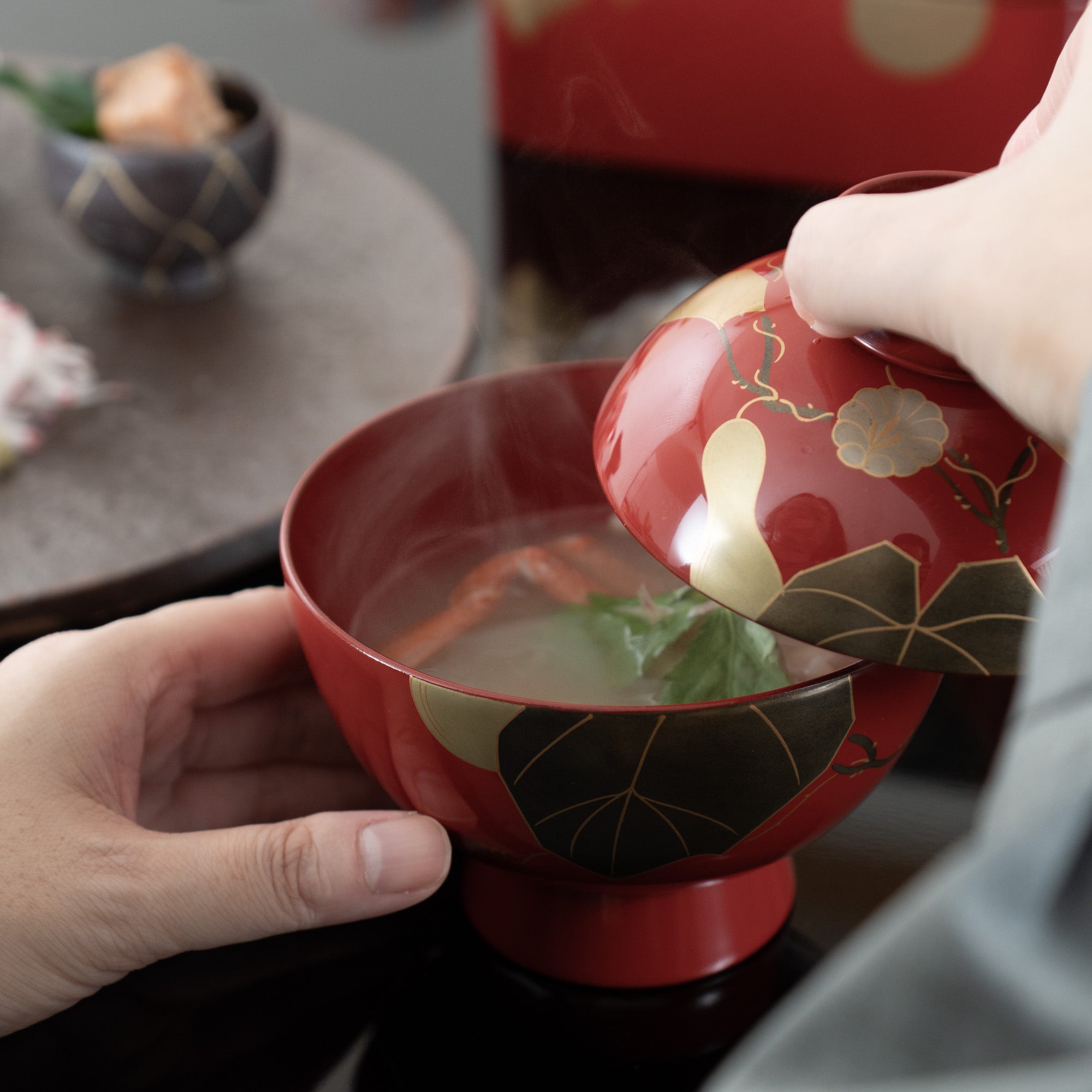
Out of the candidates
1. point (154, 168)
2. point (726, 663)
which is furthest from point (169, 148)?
point (726, 663)

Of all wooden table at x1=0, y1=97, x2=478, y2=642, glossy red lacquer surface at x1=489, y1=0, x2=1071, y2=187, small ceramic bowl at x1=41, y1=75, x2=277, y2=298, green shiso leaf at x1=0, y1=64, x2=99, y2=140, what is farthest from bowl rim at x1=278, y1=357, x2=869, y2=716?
glossy red lacquer surface at x1=489, y1=0, x2=1071, y2=187

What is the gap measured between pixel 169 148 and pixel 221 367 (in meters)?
0.26

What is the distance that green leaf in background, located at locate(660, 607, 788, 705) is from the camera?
1.72 ft

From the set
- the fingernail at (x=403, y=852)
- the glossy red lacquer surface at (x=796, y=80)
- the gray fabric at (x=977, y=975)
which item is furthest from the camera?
the glossy red lacquer surface at (x=796, y=80)

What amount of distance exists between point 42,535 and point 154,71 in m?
0.58

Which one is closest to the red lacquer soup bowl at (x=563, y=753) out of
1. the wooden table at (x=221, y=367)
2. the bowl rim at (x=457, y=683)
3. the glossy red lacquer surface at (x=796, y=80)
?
the bowl rim at (x=457, y=683)

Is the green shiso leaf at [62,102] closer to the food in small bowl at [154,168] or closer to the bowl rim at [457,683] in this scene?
the food in small bowl at [154,168]

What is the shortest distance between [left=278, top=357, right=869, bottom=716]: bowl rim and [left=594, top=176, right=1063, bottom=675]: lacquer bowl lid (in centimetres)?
3

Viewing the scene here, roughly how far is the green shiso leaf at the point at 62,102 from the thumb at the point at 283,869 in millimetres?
911

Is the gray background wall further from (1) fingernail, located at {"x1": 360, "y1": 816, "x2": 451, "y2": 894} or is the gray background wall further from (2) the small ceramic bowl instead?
(1) fingernail, located at {"x1": 360, "y1": 816, "x2": 451, "y2": 894}

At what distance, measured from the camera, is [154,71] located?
1.21 meters

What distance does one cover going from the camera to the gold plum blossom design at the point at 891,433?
40cm

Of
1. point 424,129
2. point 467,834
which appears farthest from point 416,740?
point 424,129

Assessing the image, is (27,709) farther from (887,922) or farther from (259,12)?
(259,12)
